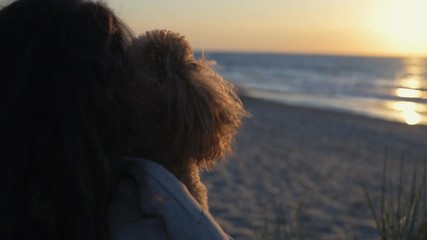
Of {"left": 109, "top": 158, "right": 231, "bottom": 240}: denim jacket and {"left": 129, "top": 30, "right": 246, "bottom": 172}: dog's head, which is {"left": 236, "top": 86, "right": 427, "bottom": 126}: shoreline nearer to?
{"left": 129, "top": 30, "right": 246, "bottom": 172}: dog's head

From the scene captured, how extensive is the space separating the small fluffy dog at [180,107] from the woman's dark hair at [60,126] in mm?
76

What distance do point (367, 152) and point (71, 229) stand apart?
1241cm

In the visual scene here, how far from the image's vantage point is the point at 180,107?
4.70 ft

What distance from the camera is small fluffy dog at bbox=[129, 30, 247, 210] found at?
144 centimetres

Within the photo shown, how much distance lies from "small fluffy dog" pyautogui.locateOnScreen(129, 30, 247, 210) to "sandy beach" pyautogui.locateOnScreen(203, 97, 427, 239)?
1969 mm

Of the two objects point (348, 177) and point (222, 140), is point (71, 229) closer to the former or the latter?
point (222, 140)

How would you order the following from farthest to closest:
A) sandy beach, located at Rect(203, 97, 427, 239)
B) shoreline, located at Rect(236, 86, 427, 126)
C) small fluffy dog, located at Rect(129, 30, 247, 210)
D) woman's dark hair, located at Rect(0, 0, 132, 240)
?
shoreline, located at Rect(236, 86, 427, 126), sandy beach, located at Rect(203, 97, 427, 239), small fluffy dog, located at Rect(129, 30, 247, 210), woman's dark hair, located at Rect(0, 0, 132, 240)

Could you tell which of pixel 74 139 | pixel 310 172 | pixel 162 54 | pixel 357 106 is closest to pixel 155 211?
pixel 74 139

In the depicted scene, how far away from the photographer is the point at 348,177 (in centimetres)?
1066

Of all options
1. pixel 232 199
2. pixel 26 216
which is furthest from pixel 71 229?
pixel 232 199

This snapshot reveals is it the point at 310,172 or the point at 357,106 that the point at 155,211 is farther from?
the point at 357,106

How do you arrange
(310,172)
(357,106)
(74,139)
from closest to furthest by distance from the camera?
(74,139), (310,172), (357,106)

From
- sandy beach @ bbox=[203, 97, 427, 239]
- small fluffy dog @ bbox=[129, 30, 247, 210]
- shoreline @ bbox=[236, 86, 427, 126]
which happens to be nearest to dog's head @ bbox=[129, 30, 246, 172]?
small fluffy dog @ bbox=[129, 30, 247, 210]

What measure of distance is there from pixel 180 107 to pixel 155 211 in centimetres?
21
